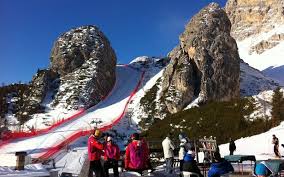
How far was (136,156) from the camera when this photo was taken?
13.6 meters

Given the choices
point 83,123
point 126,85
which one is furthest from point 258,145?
point 126,85

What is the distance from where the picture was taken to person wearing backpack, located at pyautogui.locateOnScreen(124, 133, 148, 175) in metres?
13.6

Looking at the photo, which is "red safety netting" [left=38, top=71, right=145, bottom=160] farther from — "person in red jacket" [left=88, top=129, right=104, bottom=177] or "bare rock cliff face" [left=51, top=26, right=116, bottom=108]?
"person in red jacket" [left=88, top=129, right=104, bottom=177]

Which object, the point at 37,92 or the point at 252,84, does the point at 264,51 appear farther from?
the point at 37,92

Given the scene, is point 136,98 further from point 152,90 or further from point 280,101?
point 280,101

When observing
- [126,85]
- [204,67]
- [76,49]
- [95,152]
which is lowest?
[95,152]

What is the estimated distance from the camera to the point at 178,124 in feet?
178

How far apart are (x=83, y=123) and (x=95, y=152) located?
159ft

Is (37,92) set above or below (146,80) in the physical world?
below

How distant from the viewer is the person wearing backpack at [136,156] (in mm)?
13555

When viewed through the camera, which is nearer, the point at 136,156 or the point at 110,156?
the point at 136,156

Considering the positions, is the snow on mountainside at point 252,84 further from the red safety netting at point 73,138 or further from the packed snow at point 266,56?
the packed snow at point 266,56

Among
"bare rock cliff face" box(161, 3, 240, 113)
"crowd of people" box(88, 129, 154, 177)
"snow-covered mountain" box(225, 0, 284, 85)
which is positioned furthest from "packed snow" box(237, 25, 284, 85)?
"crowd of people" box(88, 129, 154, 177)

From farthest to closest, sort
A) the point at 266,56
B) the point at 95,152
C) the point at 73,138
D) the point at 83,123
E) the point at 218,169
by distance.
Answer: the point at 266,56 → the point at 83,123 → the point at 73,138 → the point at 95,152 → the point at 218,169
